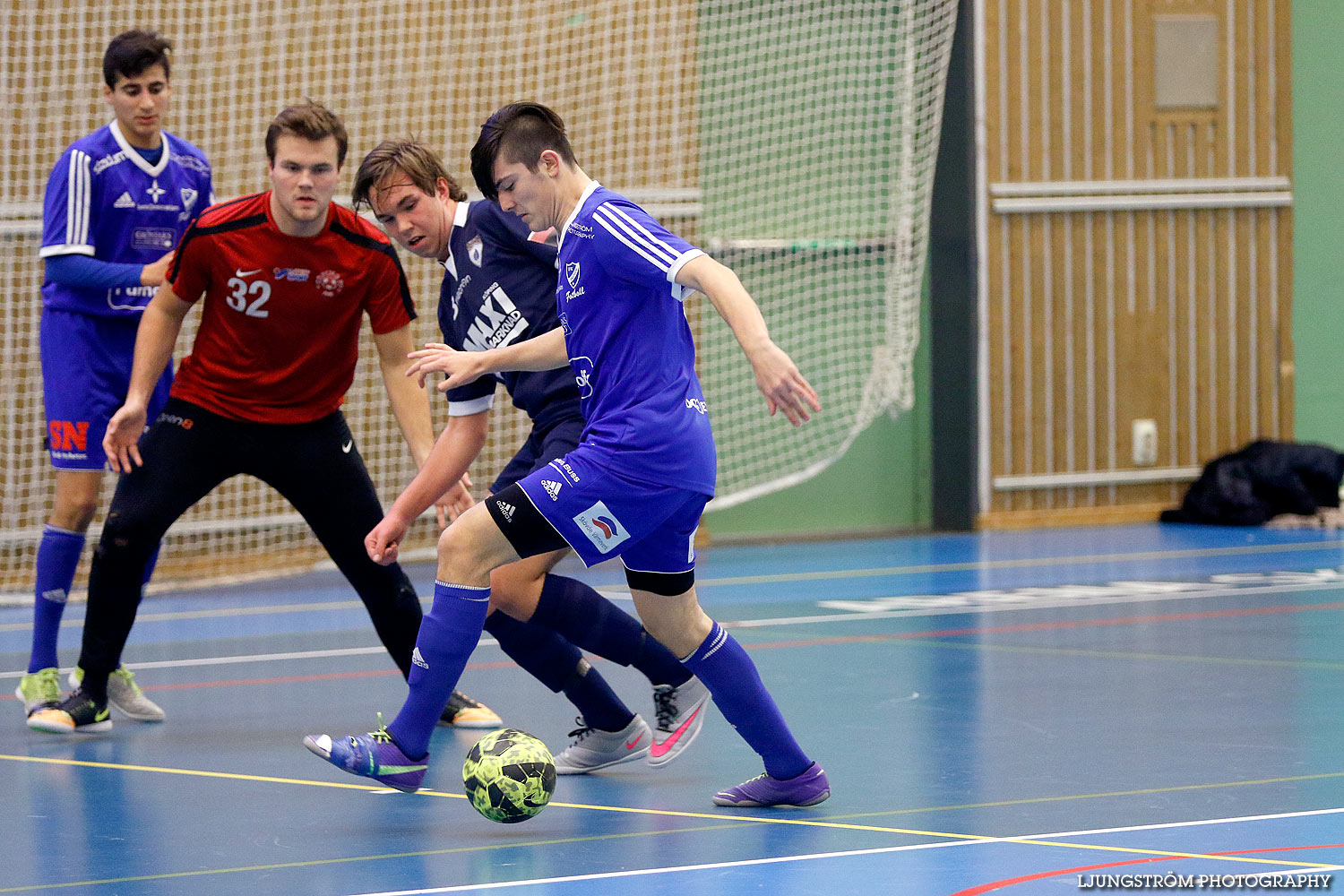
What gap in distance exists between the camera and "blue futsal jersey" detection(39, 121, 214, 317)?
6332 mm

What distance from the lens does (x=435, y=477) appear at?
16.0ft

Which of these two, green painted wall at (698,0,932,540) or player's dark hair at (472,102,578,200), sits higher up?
green painted wall at (698,0,932,540)

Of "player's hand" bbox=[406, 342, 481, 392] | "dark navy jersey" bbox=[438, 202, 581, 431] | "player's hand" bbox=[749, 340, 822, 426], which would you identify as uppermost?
"dark navy jersey" bbox=[438, 202, 581, 431]

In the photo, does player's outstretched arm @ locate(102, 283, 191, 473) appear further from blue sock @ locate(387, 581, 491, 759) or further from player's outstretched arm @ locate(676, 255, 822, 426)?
A: player's outstretched arm @ locate(676, 255, 822, 426)

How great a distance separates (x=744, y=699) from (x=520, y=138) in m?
1.41

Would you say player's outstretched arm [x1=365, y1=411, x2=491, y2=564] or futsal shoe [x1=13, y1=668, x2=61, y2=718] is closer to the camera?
player's outstretched arm [x1=365, y1=411, x2=491, y2=564]

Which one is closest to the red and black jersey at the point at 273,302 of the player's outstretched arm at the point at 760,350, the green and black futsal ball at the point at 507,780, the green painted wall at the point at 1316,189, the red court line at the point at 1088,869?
the green and black futsal ball at the point at 507,780

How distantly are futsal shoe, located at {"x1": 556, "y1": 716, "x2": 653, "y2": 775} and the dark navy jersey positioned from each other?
84 centimetres

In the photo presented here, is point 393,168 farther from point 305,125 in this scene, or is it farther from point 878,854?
point 878,854

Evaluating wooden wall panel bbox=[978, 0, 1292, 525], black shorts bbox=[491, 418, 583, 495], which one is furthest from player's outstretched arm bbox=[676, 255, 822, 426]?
wooden wall panel bbox=[978, 0, 1292, 525]

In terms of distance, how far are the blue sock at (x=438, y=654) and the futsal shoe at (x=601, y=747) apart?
75cm

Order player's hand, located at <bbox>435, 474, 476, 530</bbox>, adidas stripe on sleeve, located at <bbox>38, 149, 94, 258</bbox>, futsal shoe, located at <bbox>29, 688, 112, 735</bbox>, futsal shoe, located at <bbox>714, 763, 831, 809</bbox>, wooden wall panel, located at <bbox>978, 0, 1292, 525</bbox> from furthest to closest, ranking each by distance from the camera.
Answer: wooden wall panel, located at <bbox>978, 0, 1292, 525</bbox>
adidas stripe on sleeve, located at <bbox>38, 149, 94, 258</bbox>
futsal shoe, located at <bbox>29, 688, 112, 735</bbox>
player's hand, located at <bbox>435, 474, 476, 530</bbox>
futsal shoe, located at <bbox>714, 763, 831, 809</bbox>

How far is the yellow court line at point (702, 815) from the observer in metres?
3.81

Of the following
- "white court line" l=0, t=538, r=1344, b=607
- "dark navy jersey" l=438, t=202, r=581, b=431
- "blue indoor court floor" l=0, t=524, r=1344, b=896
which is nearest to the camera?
"blue indoor court floor" l=0, t=524, r=1344, b=896
